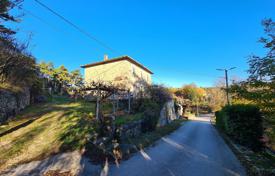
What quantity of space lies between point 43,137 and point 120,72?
1418 centimetres

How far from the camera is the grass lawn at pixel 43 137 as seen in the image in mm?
6484

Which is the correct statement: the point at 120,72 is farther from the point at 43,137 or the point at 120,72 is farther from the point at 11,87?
the point at 43,137

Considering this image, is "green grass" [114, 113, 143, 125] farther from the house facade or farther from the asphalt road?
the house facade

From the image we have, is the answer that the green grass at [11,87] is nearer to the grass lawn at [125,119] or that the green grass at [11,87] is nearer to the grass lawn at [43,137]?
the grass lawn at [43,137]

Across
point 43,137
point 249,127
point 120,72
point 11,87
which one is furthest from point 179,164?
point 120,72

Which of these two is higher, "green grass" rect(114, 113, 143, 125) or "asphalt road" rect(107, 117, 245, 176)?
"green grass" rect(114, 113, 143, 125)

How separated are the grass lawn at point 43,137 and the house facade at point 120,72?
970 cm

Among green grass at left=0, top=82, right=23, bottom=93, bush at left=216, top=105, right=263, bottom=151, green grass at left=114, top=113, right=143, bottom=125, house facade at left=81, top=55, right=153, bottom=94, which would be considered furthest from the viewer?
house facade at left=81, top=55, right=153, bottom=94

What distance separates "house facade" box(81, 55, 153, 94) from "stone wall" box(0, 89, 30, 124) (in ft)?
27.7

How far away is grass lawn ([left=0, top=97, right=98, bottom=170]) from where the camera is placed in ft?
21.3

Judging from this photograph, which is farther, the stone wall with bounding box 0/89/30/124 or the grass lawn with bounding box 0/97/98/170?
the stone wall with bounding box 0/89/30/124

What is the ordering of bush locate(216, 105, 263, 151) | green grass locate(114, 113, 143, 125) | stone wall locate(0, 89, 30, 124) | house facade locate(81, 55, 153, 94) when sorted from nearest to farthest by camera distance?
bush locate(216, 105, 263, 151) → green grass locate(114, 113, 143, 125) → stone wall locate(0, 89, 30, 124) → house facade locate(81, 55, 153, 94)

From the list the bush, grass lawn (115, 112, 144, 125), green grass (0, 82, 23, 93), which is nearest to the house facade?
grass lawn (115, 112, 144, 125)

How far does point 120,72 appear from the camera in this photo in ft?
69.6
